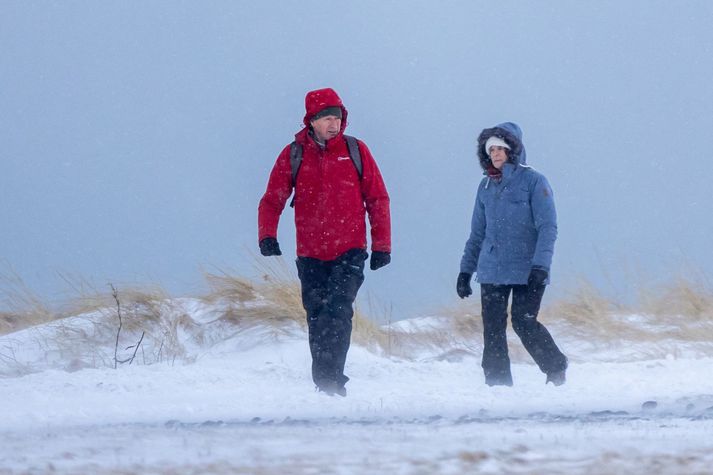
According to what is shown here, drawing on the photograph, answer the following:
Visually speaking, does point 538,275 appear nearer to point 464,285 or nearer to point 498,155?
point 464,285

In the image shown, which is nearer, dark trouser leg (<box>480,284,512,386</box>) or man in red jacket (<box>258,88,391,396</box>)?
man in red jacket (<box>258,88,391,396</box>)

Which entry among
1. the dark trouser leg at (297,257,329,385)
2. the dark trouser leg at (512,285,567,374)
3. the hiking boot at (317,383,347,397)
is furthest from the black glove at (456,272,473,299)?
the hiking boot at (317,383,347,397)

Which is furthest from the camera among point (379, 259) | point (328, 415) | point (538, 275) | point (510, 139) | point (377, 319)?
point (377, 319)

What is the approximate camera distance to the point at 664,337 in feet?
33.2

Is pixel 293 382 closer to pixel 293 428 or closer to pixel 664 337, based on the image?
pixel 293 428

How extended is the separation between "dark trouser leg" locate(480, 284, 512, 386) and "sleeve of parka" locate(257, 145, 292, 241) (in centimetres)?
145

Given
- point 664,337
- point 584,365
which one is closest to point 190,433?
point 584,365

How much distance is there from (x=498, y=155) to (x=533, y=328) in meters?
1.17

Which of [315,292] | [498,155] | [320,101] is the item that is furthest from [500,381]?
[320,101]

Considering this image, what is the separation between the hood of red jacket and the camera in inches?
257

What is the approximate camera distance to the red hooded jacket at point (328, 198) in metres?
6.45

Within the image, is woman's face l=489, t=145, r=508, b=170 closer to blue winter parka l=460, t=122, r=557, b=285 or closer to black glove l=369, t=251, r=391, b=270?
blue winter parka l=460, t=122, r=557, b=285

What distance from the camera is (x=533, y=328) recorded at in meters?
6.68

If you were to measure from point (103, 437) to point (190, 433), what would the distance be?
400 millimetres
